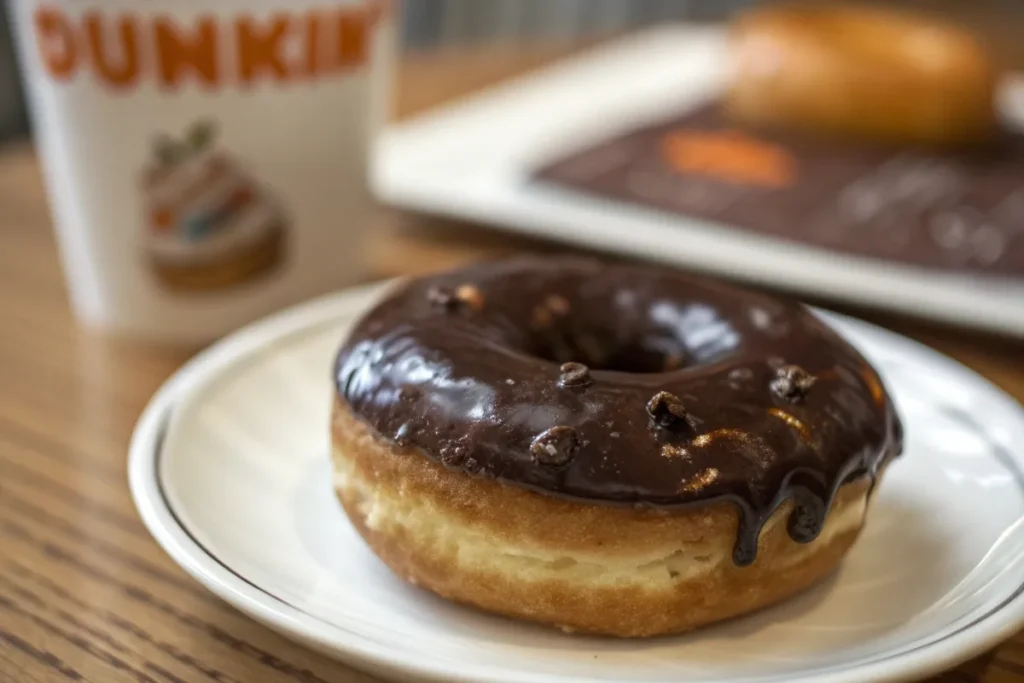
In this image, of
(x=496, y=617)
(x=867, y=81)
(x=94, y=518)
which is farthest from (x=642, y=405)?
(x=867, y=81)

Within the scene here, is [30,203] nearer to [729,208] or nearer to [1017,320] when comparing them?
[729,208]

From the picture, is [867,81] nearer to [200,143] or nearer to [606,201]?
[606,201]

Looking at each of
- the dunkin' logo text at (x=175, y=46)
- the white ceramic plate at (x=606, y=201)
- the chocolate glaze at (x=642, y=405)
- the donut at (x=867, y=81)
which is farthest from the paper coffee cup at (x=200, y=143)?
the donut at (x=867, y=81)

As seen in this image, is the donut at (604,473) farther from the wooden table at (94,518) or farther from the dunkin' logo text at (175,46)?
the dunkin' logo text at (175,46)

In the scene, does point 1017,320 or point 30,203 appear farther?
point 30,203

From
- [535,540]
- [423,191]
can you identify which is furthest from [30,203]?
[535,540]

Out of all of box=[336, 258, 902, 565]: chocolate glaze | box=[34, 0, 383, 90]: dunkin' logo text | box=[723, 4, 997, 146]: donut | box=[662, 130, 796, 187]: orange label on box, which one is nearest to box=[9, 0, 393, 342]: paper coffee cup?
box=[34, 0, 383, 90]: dunkin' logo text
